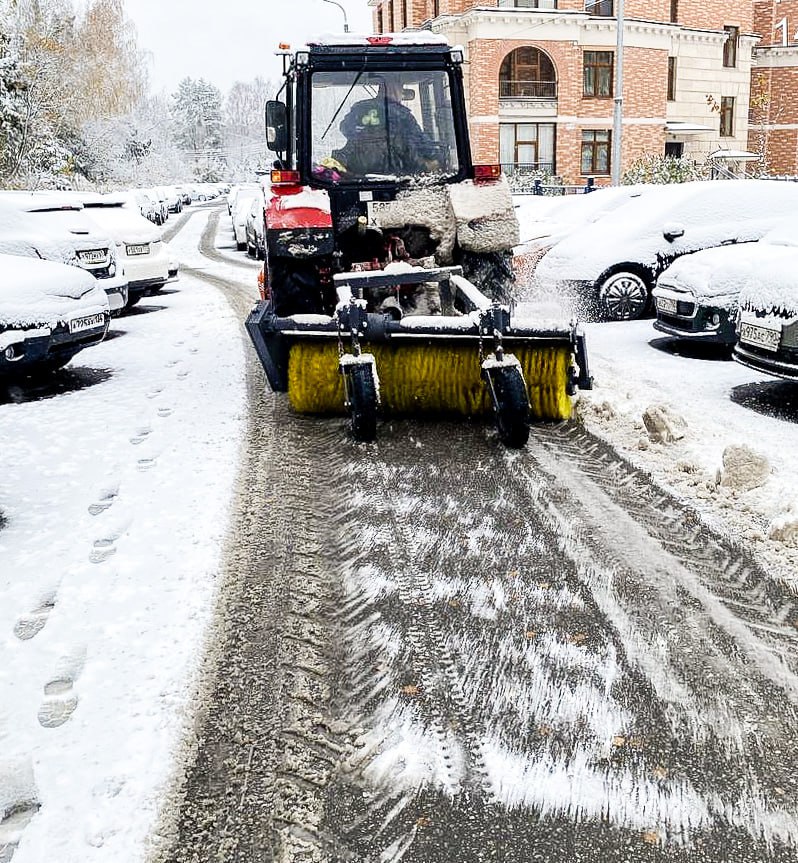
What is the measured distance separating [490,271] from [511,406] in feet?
6.86

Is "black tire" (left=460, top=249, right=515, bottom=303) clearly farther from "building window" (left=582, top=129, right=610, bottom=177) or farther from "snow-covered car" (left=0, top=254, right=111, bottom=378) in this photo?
"building window" (left=582, top=129, right=610, bottom=177)

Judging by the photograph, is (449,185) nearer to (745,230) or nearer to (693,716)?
(745,230)

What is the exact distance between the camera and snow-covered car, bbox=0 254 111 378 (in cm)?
655

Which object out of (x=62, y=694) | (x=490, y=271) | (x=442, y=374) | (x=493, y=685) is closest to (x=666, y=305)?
(x=490, y=271)

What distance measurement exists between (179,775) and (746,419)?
4.73 meters

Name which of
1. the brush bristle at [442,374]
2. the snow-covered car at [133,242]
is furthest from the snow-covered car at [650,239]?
the snow-covered car at [133,242]

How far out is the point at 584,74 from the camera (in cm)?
3869

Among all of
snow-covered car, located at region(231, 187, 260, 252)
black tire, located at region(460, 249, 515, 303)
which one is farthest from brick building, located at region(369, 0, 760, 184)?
black tire, located at region(460, 249, 515, 303)

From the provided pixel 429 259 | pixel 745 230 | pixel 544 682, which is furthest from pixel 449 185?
pixel 544 682

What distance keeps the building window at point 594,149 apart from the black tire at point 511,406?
1431 inches

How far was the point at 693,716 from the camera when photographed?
2801 mm

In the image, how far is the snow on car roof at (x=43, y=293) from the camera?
6609mm

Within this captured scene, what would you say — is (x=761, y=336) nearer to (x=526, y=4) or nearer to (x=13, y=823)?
(x=13, y=823)

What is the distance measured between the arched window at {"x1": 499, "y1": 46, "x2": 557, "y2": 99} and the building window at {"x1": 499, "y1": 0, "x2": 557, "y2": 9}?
1.56 metres
